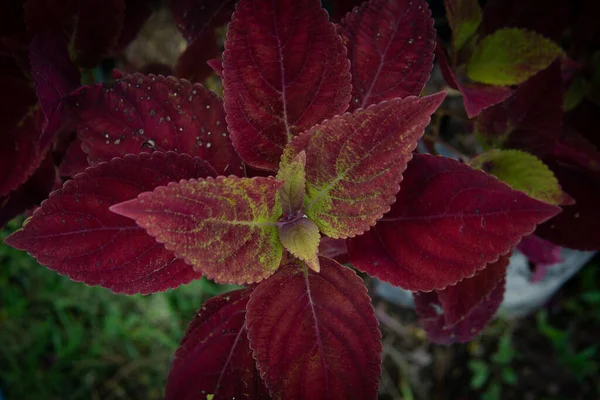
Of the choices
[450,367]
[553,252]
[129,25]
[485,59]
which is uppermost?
Result: [129,25]

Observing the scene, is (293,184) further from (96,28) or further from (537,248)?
(537,248)

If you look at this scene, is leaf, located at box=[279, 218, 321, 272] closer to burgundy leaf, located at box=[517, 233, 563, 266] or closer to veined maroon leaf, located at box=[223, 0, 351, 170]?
veined maroon leaf, located at box=[223, 0, 351, 170]

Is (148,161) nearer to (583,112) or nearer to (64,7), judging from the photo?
(64,7)

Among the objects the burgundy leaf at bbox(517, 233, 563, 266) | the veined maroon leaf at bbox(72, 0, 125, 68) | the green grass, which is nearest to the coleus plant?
the veined maroon leaf at bbox(72, 0, 125, 68)

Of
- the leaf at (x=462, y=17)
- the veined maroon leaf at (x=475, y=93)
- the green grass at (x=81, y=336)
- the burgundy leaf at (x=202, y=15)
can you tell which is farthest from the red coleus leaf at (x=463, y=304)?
the green grass at (x=81, y=336)

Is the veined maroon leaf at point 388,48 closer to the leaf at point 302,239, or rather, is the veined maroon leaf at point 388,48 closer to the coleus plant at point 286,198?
the coleus plant at point 286,198

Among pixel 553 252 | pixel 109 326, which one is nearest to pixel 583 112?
pixel 553 252

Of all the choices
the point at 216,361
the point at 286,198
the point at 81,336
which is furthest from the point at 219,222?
the point at 81,336
